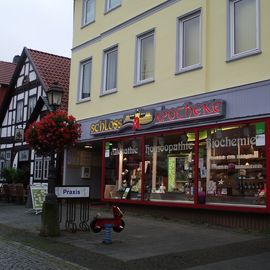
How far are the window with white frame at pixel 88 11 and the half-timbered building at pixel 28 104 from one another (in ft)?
14.6

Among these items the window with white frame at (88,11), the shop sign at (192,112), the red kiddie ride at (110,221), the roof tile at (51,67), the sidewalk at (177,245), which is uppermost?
the window with white frame at (88,11)

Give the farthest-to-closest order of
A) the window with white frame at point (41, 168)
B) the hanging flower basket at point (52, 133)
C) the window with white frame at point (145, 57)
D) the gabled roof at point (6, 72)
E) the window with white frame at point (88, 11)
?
the gabled roof at point (6, 72), the window with white frame at point (41, 168), the window with white frame at point (88, 11), the window with white frame at point (145, 57), the hanging flower basket at point (52, 133)

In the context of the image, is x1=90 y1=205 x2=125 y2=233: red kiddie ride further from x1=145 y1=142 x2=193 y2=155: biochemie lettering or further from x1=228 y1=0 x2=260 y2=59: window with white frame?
x1=228 y1=0 x2=260 y2=59: window with white frame

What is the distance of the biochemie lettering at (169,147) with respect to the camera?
1542 centimetres

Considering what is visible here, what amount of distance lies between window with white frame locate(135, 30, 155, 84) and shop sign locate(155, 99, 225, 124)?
1757 mm

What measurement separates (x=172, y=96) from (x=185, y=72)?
2.96ft

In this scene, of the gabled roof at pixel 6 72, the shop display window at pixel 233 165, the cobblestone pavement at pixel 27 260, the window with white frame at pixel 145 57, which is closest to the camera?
the cobblestone pavement at pixel 27 260

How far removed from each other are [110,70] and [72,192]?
7.28 metres

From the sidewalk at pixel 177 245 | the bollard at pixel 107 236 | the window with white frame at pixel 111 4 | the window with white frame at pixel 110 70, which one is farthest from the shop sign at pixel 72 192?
the window with white frame at pixel 111 4

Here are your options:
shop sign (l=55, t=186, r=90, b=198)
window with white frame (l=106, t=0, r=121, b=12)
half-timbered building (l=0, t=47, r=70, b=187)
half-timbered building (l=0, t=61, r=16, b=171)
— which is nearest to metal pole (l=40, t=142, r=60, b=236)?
shop sign (l=55, t=186, r=90, b=198)

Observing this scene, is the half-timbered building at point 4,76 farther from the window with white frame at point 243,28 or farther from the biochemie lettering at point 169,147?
the window with white frame at point 243,28

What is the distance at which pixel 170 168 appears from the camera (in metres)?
16.1

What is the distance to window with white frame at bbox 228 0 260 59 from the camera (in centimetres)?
1344

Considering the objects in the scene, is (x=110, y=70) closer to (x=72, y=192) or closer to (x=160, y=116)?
(x=160, y=116)
